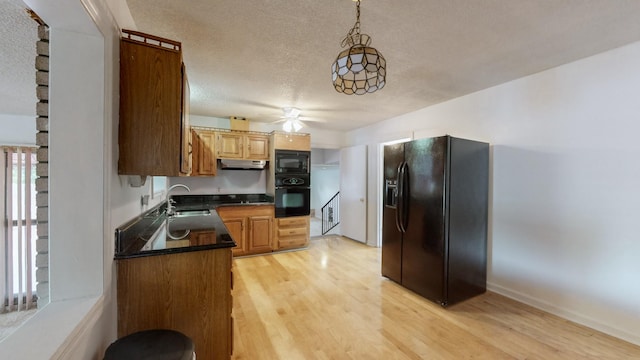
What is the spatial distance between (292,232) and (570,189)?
12.1ft

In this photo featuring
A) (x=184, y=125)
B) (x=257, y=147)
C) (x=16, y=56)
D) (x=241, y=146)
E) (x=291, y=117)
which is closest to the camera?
(x=184, y=125)

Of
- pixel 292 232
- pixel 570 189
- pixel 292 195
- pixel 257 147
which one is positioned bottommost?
pixel 292 232

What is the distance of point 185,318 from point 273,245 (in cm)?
292

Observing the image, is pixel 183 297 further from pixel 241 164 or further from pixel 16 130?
pixel 16 130

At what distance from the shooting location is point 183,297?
153 cm

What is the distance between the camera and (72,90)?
1173 millimetres

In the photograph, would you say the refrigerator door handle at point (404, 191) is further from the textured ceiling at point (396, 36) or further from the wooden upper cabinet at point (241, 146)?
the wooden upper cabinet at point (241, 146)

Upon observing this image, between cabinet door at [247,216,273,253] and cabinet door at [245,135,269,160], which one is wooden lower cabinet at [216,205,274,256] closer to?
cabinet door at [247,216,273,253]

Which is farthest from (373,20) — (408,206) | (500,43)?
(408,206)

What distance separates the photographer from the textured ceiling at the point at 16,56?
1.66m

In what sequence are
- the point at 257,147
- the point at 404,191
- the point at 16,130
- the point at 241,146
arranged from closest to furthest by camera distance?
the point at 404,191 → the point at 16,130 → the point at 241,146 → the point at 257,147

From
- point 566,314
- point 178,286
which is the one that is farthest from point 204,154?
point 566,314

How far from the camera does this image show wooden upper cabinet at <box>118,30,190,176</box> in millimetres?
1428

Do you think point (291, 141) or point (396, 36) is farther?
point (291, 141)
